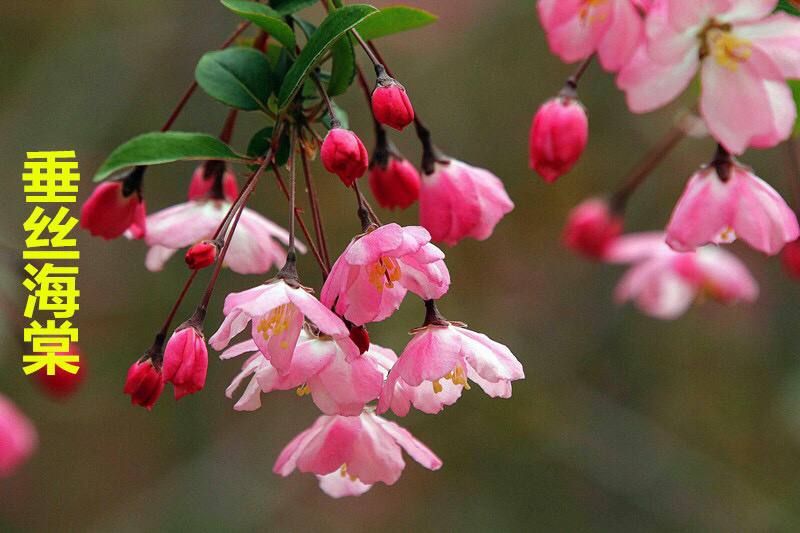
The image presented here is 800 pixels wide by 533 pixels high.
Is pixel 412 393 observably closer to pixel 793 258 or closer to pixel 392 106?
pixel 392 106

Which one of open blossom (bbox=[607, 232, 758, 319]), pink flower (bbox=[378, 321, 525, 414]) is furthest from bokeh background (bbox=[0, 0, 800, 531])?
pink flower (bbox=[378, 321, 525, 414])

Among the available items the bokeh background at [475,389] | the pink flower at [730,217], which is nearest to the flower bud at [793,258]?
the pink flower at [730,217]

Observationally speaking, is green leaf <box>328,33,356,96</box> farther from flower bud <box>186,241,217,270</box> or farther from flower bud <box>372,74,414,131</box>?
flower bud <box>186,241,217,270</box>

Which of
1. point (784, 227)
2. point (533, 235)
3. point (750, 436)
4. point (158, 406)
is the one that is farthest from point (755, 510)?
point (784, 227)

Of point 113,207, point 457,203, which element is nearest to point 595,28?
point 457,203

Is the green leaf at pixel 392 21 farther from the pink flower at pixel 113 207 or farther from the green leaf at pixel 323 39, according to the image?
the pink flower at pixel 113 207

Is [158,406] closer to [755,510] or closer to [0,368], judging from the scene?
[0,368]
